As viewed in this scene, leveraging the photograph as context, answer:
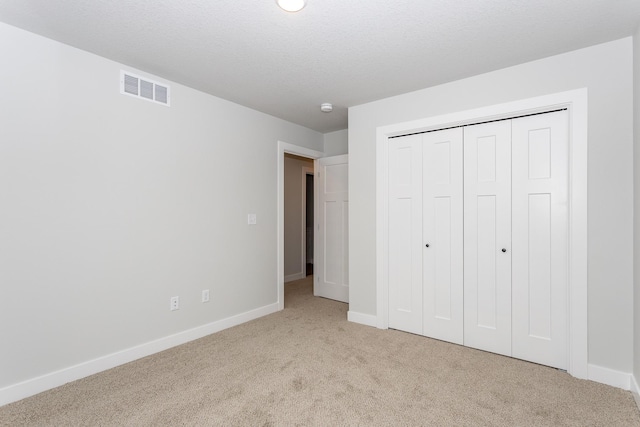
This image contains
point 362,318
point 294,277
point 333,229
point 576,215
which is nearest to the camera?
point 576,215

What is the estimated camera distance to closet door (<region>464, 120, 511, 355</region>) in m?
2.68

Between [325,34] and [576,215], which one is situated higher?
[325,34]

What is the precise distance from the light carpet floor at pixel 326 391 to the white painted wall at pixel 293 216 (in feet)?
10.2

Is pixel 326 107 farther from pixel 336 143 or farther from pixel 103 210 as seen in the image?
pixel 103 210

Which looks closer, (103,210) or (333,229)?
(103,210)

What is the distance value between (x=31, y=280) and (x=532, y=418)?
10.8 ft

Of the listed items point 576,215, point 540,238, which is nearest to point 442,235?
point 540,238

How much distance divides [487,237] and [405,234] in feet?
2.49

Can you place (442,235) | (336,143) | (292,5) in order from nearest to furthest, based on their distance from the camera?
(292,5) → (442,235) → (336,143)

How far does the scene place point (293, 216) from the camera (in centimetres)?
620

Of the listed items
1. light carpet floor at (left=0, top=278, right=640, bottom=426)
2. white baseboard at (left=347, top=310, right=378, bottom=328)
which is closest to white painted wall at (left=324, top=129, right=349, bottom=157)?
white baseboard at (left=347, top=310, right=378, bottom=328)

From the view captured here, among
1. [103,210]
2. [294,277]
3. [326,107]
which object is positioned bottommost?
[294,277]

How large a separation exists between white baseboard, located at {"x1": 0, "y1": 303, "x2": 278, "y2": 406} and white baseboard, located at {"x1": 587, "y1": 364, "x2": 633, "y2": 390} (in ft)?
10.2

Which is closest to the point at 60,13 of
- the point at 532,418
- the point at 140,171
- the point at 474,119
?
the point at 140,171
